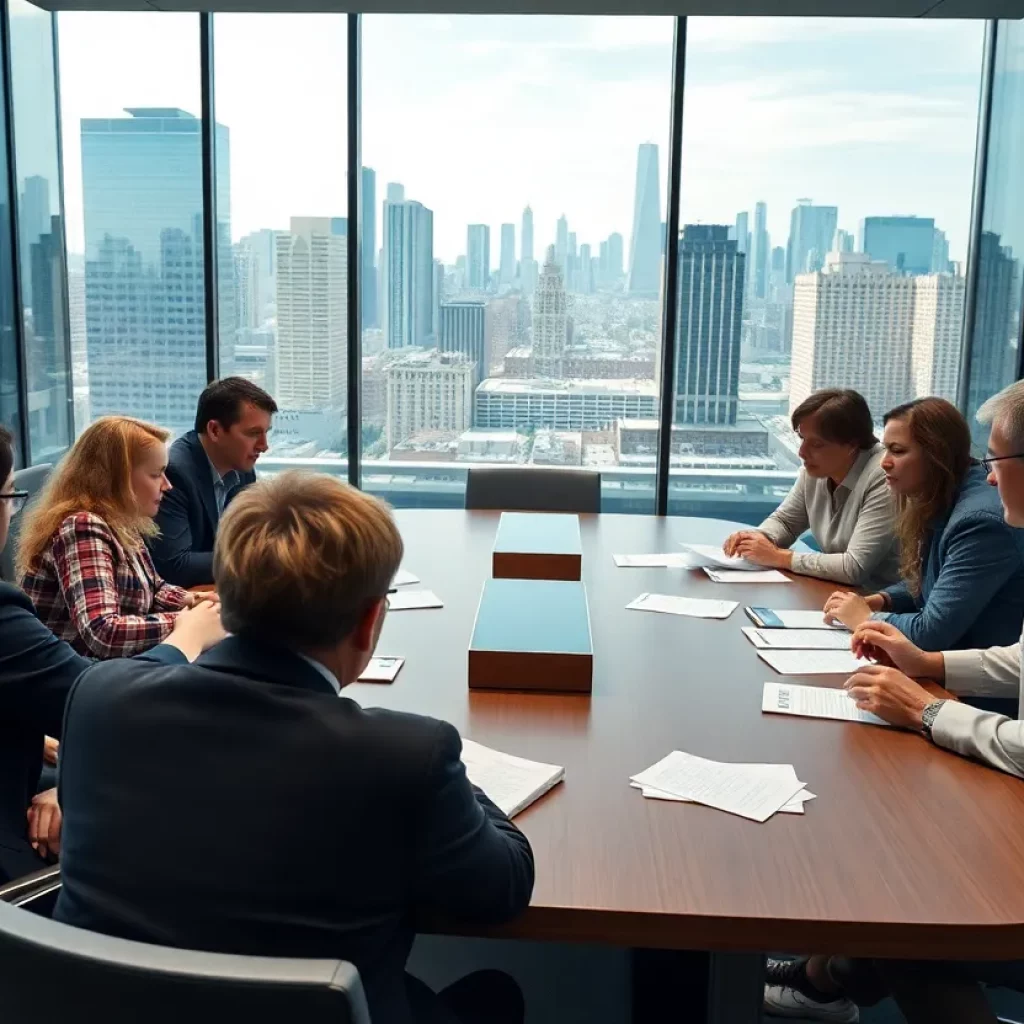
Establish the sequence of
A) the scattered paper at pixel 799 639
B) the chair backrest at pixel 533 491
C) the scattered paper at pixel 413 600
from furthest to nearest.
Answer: the chair backrest at pixel 533 491, the scattered paper at pixel 413 600, the scattered paper at pixel 799 639

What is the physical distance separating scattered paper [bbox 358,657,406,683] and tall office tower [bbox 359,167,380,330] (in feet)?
11.0

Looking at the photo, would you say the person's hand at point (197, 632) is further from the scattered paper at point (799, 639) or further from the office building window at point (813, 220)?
the office building window at point (813, 220)

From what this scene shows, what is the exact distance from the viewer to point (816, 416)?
3359mm

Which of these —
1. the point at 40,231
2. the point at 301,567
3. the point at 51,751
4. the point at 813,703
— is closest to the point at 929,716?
the point at 813,703

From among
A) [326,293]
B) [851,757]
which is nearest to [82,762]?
[851,757]

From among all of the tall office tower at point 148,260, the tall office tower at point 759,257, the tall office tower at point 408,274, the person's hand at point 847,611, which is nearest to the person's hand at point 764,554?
the person's hand at point 847,611

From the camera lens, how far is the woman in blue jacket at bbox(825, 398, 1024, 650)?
236cm

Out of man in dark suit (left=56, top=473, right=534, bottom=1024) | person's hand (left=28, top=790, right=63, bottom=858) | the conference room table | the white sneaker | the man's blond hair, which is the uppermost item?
the man's blond hair

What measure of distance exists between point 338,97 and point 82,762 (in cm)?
459

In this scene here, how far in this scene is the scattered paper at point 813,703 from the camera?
2.03m

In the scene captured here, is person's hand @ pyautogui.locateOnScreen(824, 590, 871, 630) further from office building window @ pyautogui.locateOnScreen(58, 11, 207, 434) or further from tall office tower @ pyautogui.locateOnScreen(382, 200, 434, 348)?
office building window @ pyautogui.locateOnScreen(58, 11, 207, 434)

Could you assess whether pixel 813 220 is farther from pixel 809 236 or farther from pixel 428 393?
pixel 428 393

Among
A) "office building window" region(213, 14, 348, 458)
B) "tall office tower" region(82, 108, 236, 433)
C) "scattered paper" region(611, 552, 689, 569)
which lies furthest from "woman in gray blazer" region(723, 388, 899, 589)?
"tall office tower" region(82, 108, 236, 433)

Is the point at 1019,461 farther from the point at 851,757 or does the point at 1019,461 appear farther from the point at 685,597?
the point at 685,597
